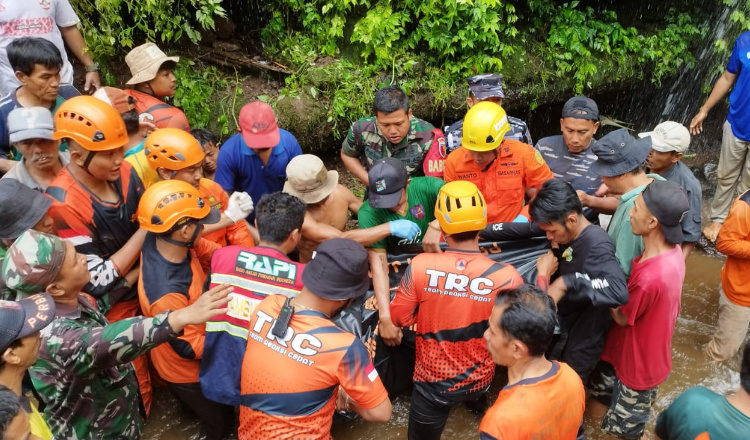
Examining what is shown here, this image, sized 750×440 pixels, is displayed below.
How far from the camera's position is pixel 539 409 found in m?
2.33

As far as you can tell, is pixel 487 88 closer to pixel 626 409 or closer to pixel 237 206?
pixel 237 206

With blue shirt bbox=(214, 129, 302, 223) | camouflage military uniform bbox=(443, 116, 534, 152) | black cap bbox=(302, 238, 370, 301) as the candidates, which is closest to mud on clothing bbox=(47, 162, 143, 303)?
blue shirt bbox=(214, 129, 302, 223)

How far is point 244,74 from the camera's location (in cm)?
697

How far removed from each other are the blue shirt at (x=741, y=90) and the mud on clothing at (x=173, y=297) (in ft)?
20.0

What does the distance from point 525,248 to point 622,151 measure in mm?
981

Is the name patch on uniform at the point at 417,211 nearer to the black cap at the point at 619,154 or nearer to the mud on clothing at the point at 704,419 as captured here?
the black cap at the point at 619,154

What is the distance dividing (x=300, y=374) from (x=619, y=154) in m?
2.73

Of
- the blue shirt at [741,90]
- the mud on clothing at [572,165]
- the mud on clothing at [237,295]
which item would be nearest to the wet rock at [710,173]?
the blue shirt at [741,90]

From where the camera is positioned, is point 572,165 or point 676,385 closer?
point 676,385

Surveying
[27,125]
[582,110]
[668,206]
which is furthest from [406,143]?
[27,125]

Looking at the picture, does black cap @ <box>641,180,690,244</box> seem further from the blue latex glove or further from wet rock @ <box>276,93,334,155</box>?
wet rock @ <box>276,93,334,155</box>

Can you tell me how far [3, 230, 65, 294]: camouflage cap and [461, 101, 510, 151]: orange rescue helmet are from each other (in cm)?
288

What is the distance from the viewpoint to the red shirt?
3.20 meters

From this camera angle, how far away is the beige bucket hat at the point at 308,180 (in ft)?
12.8
